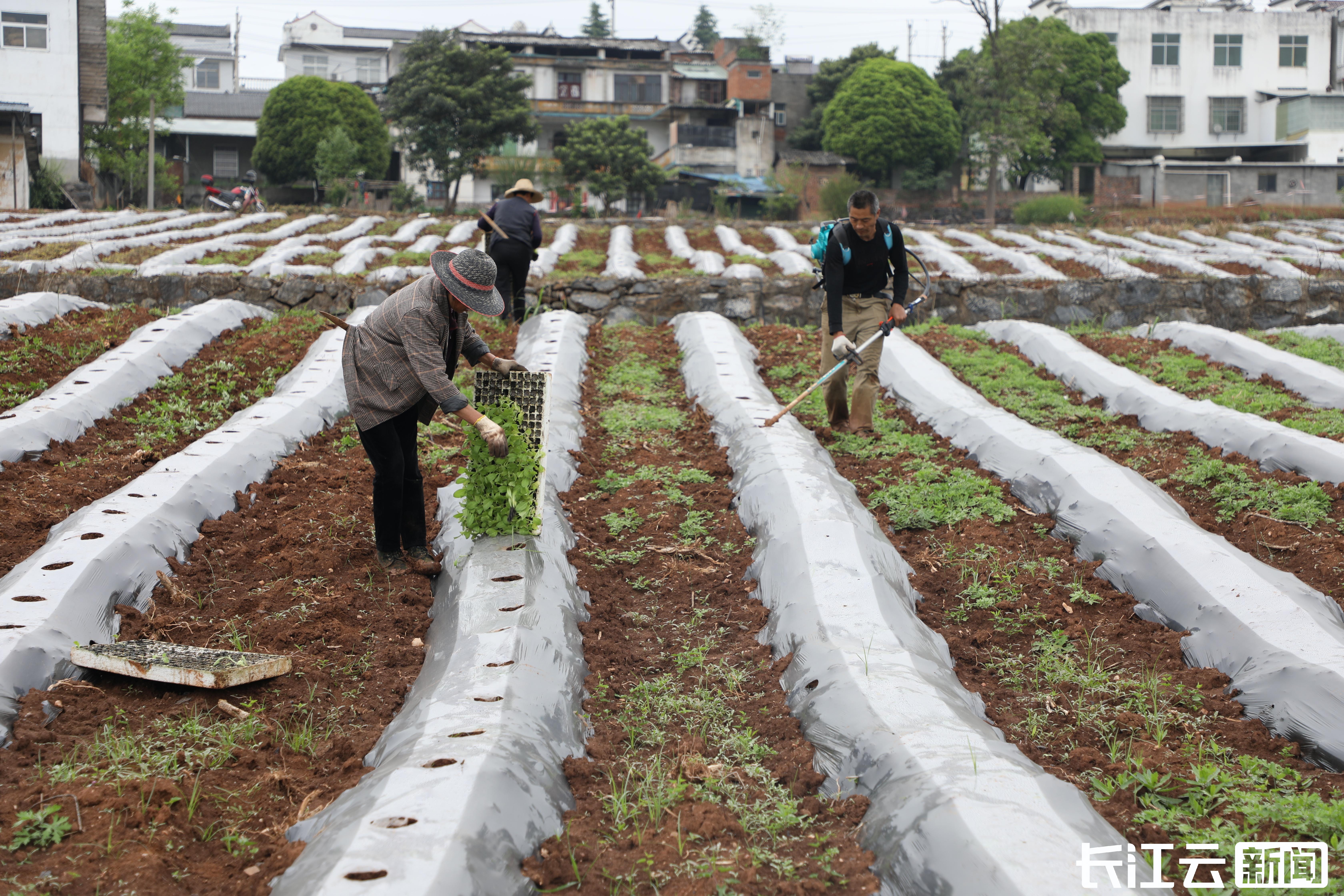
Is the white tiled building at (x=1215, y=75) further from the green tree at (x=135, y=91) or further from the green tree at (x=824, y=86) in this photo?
the green tree at (x=135, y=91)

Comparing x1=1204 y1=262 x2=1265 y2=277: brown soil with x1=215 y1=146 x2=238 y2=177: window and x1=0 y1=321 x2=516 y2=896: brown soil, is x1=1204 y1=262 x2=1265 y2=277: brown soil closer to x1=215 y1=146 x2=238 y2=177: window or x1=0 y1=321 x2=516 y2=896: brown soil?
x1=0 y1=321 x2=516 y2=896: brown soil

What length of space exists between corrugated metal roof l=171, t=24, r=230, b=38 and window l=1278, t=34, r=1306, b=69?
4303cm

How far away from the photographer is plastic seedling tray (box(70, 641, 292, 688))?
10.6 feet

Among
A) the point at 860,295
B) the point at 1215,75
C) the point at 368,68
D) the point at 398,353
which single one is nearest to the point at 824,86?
the point at 1215,75

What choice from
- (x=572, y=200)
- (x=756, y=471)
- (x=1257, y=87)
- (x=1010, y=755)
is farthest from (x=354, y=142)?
(x=1257, y=87)

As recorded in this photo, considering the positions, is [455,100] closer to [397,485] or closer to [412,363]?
[397,485]

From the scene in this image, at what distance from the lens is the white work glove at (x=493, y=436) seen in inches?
151

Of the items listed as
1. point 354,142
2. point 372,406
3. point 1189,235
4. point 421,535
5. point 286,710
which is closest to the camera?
point 286,710

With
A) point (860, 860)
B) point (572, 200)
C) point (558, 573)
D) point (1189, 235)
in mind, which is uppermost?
point (572, 200)

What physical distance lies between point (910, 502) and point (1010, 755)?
93.6 inches

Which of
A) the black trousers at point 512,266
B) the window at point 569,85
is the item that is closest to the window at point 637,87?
the window at point 569,85

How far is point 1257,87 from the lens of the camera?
3547cm

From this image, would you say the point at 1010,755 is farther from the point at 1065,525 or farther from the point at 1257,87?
the point at 1257,87

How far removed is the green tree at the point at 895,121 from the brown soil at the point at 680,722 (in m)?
26.4
